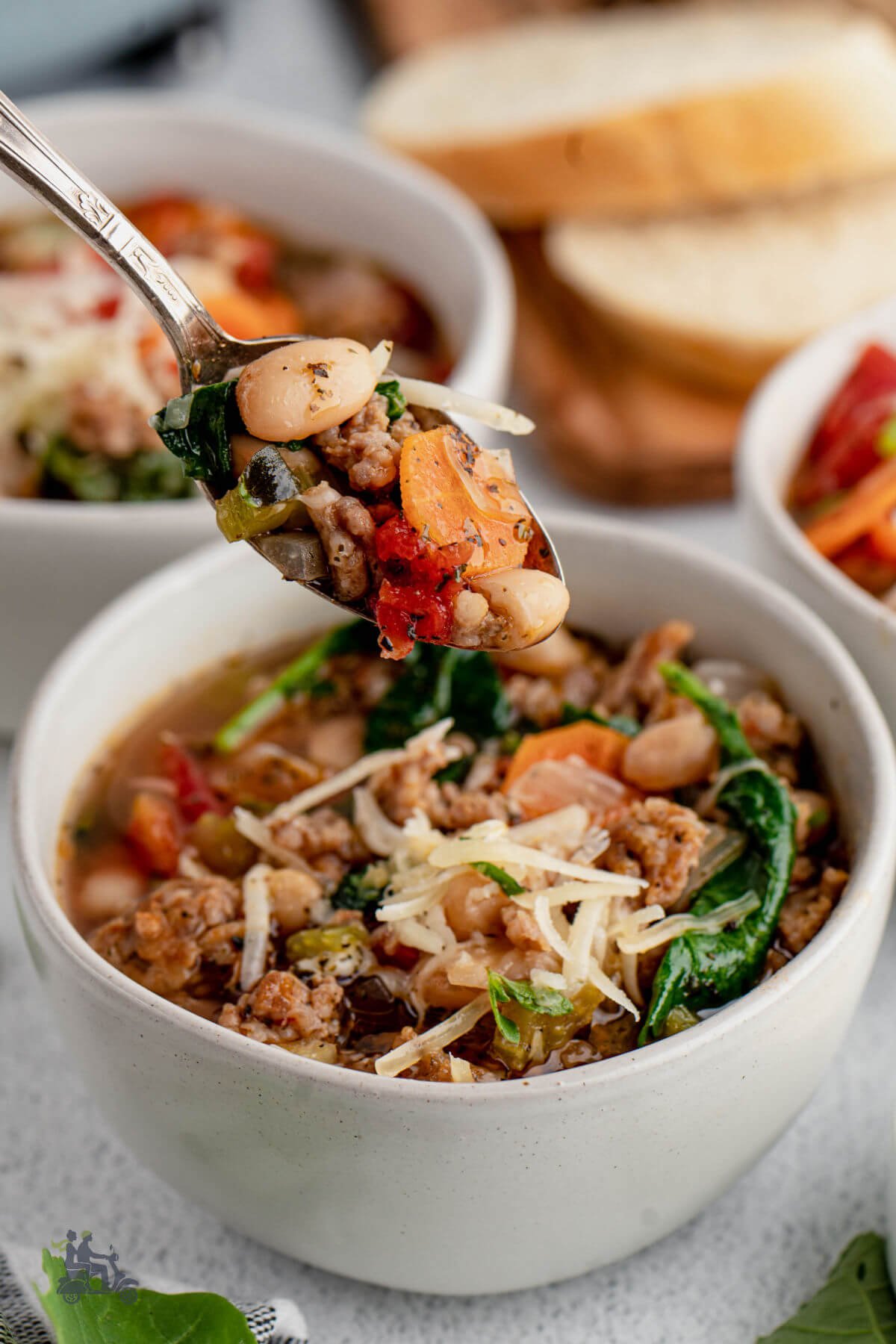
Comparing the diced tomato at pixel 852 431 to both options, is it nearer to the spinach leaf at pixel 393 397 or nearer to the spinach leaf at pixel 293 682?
the spinach leaf at pixel 293 682

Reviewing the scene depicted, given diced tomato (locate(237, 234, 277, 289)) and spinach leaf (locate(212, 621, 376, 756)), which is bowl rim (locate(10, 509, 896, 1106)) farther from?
diced tomato (locate(237, 234, 277, 289))

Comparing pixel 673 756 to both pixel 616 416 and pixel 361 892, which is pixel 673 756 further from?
pixel 616 416

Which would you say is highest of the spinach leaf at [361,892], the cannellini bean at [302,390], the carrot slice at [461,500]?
the cannellini bean at [302,390]

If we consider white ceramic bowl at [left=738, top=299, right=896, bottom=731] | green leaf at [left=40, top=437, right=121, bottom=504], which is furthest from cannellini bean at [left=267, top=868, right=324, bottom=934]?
green leaf at [left=40, top=437, right=121, bottom=504]

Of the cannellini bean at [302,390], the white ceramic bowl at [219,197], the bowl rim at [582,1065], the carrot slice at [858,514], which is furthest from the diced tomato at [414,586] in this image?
the carrot slice at [858,514]

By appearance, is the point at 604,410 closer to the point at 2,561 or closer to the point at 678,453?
the point at 678,453

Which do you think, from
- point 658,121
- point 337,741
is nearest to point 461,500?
point 337,741
